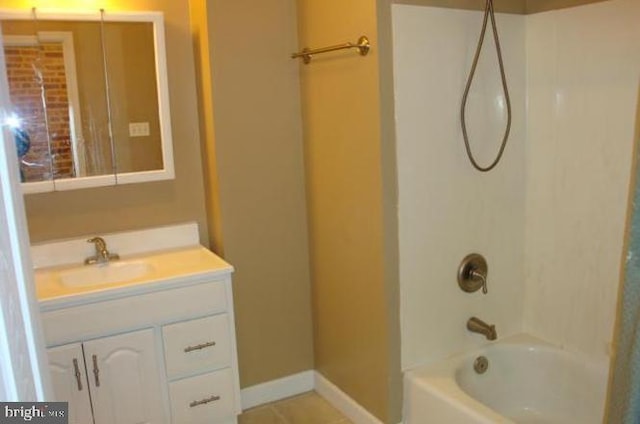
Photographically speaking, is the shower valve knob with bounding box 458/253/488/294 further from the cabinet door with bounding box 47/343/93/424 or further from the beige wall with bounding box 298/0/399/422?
the cabinet door with bounding box 47/343/93/424

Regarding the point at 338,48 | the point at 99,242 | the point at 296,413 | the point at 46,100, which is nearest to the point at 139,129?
the point at 46,100

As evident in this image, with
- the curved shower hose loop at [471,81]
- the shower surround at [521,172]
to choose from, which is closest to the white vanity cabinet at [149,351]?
the shower surround at [521,172]

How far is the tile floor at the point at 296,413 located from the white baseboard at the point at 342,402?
0.08ft

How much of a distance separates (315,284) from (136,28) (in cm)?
145

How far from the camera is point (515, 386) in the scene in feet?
8.29

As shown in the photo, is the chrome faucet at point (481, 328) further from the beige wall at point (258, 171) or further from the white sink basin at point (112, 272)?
the white sink basin at point (112, 272)

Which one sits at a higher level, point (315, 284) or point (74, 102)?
point (74, 102)

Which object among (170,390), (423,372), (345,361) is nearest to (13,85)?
(170,390)

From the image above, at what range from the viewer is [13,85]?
87.5 inches

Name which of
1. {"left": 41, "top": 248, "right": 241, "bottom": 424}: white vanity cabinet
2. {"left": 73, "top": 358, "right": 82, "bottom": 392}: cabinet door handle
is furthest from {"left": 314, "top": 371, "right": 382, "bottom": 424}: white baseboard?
{"left": 73, "top": 358, "right": 82, "bottom": 392}: cabinet door handle

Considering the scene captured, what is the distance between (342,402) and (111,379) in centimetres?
108

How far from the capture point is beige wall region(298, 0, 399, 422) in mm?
2201

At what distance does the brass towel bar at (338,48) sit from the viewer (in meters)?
2.13

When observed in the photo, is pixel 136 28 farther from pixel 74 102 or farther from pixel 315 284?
pixel 315 284
